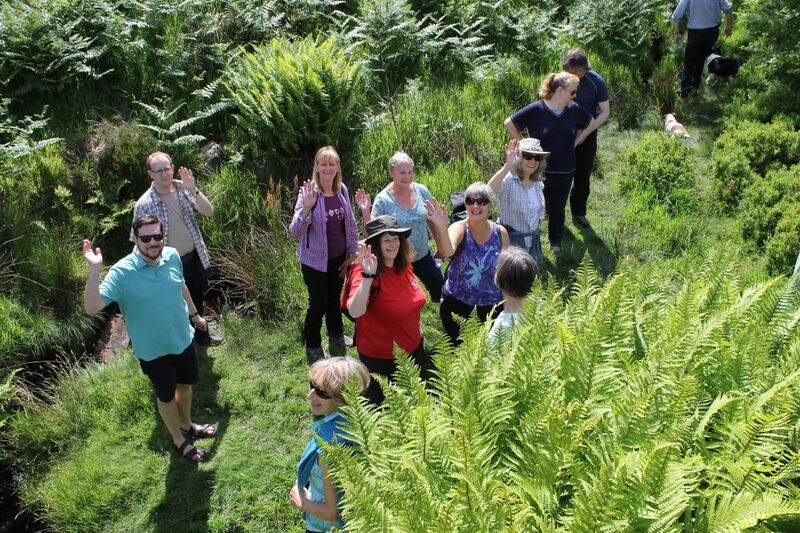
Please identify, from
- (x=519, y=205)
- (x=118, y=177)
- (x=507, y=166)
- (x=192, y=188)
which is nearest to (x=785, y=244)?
(x=519, y=205)

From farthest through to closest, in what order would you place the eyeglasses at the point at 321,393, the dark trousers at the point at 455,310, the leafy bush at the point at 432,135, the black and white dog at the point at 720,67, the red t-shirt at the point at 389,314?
the black and white dog at the point at 720,67 < the leafy bush at the point at 432,135 < the dark trousers at the point at 455,310 < the red t-shirt at the point at 389,314 < the eyeglasses at the point at 321,393

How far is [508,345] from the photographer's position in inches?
109

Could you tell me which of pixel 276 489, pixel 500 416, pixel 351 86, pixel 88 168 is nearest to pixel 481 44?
pixel 351 86

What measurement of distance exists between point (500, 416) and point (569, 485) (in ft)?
1.07

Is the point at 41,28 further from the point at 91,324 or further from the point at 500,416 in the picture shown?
the point at 500,416

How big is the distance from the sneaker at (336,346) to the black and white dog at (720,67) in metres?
7.29

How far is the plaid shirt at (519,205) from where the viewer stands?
5.56 meters

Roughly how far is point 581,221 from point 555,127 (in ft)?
5.29

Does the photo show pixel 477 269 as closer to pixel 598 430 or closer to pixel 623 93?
pixel 598 430

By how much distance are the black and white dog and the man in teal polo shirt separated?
851cm

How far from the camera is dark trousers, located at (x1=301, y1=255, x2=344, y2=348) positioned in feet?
18.6

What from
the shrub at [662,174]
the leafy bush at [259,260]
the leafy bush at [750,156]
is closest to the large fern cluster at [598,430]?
the leafy bush at [259,260]

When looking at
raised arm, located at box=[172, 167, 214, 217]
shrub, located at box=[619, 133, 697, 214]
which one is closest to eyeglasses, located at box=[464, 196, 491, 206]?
raised arm, located at box=[172, 167, 214, 217]

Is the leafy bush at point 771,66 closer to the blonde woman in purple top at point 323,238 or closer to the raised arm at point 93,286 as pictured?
the blonde woman in purple top at point 323,238
